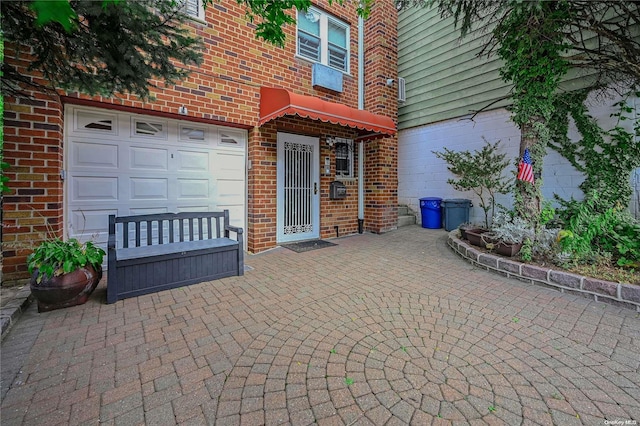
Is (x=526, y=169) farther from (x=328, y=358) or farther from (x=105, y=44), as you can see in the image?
(x=105, y=44)

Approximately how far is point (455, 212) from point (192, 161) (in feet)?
20.7

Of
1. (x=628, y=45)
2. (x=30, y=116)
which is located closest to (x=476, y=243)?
(x=628, y=45)

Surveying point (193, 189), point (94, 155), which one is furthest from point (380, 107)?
point (94, 155)

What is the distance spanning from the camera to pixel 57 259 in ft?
9.46

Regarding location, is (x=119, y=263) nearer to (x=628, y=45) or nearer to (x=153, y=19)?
(x=153, y=19)

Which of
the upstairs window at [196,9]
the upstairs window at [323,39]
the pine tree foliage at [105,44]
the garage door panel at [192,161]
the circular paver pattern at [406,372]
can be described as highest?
the upstairs window at [323,39]

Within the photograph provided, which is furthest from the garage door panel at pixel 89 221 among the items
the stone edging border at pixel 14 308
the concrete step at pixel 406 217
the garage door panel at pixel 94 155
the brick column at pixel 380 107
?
the concrete step at pixel 406 217

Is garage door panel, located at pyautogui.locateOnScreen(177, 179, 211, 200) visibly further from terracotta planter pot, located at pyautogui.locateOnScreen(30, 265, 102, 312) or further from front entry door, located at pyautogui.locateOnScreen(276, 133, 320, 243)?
terracotta planter pot, located at pyautogui.locateOnScreen(30, 265, 102, 312)

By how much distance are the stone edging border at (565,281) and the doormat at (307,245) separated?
2.75m

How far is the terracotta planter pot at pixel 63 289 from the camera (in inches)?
109

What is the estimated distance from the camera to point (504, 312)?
9.25 ft

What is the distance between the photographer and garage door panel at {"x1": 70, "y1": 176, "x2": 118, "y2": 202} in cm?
402

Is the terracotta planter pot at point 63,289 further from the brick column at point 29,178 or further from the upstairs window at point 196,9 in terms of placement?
the upstairs window at point 196,9

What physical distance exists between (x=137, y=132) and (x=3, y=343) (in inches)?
128
